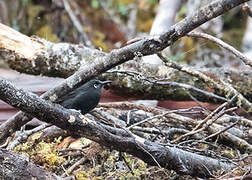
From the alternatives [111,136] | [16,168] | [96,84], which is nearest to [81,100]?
[96,84]

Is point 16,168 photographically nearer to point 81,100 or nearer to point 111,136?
point 111,136

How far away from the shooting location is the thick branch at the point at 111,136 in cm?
241

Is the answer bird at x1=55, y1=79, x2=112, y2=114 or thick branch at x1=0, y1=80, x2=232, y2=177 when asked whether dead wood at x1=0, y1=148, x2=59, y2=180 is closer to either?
thick branch at x1=0, y1=80, x2=232, y2=177

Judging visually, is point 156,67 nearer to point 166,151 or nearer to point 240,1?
point 166,151

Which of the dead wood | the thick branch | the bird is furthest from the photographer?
the bird

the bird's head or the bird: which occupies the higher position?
the bird's head

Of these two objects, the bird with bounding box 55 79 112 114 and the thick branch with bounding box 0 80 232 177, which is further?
the bird with bounding box 55 79 112 114

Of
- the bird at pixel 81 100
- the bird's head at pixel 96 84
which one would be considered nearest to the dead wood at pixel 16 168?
the bird at pixel 81 100

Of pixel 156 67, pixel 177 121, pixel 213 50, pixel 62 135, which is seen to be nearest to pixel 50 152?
pixel 62 135

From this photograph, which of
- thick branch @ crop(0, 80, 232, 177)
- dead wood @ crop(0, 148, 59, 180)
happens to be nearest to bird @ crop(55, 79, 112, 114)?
thick branch @ crop(0, 80, 232, 177)

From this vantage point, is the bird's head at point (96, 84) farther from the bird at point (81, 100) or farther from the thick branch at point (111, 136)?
the thick branch at point (111, 136)

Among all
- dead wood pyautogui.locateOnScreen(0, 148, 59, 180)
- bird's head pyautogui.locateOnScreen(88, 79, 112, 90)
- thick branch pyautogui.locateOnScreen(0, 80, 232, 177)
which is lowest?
dead wood pyautogui.locateOnScreen(0, 148, 59, 180)

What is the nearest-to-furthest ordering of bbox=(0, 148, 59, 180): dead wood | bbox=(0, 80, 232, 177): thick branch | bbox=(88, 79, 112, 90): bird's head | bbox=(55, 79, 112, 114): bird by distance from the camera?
bbox=(0, 80, 232, 177): thick branch, bbox=(0, 148, 59, 180): dead wood, bbox=(55, 79, 112, 114): bird, bbox=(88, 79, 112, 90): bird's head

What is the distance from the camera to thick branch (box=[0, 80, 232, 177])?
2.41 meters
